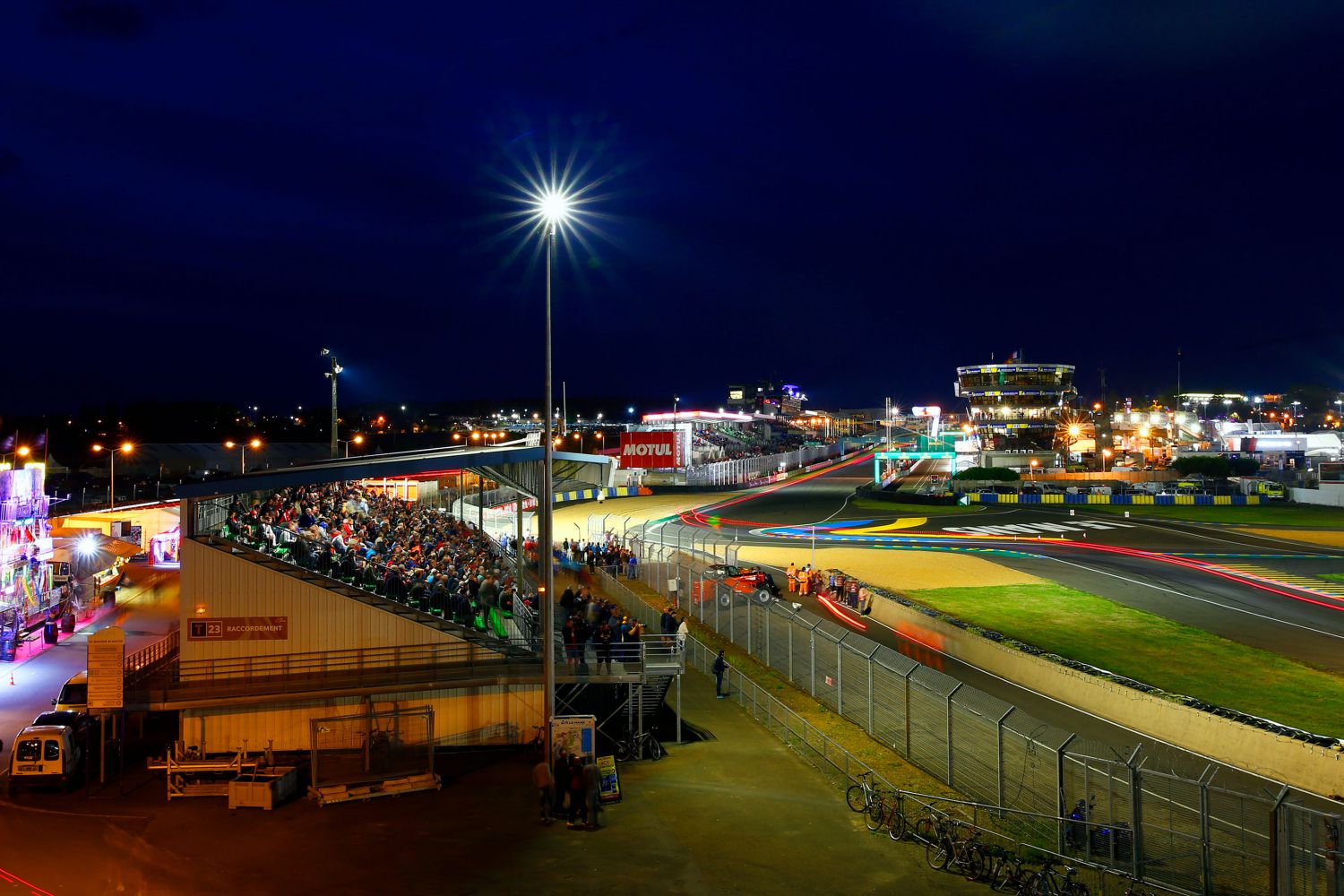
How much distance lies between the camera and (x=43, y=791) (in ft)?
53.2

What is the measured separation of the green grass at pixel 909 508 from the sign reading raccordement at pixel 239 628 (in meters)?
56.0

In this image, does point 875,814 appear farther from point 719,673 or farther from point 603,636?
point 719,673

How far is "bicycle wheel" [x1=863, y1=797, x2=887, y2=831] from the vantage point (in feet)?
45.2

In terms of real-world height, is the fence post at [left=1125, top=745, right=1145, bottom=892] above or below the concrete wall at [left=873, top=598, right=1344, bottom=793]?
above

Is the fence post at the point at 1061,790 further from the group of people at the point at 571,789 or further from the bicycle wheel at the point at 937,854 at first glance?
the group of people at the point at 571,789

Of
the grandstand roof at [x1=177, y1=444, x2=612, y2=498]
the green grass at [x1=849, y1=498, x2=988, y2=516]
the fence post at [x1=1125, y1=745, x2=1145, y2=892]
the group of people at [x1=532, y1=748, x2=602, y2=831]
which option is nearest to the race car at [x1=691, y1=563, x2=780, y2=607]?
the grandstand roof at [x1=177, y1=444, x2=612, y2=498]

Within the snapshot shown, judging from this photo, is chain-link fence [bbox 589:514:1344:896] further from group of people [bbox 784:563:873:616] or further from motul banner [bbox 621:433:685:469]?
motul banner [bbox 621:433:685:469]

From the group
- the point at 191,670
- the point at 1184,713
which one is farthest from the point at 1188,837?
the point at 191,670

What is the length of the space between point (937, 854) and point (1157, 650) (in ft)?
55.3

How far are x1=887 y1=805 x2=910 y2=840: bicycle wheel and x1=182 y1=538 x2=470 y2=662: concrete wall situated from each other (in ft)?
31.0

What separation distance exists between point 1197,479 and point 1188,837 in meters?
90.1

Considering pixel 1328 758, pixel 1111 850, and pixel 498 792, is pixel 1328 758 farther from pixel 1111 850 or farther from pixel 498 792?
pixel 498 792

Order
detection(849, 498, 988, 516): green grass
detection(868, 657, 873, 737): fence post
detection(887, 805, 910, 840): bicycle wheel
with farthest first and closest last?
detection(849, 498, 988, 516): green grass
detection(868, 657, 873, 737): fence post
detection(887, 805, 910, 840): bicycle wheel

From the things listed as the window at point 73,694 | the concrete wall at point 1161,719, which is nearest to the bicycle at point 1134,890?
the concrete wall at point 1161,719
